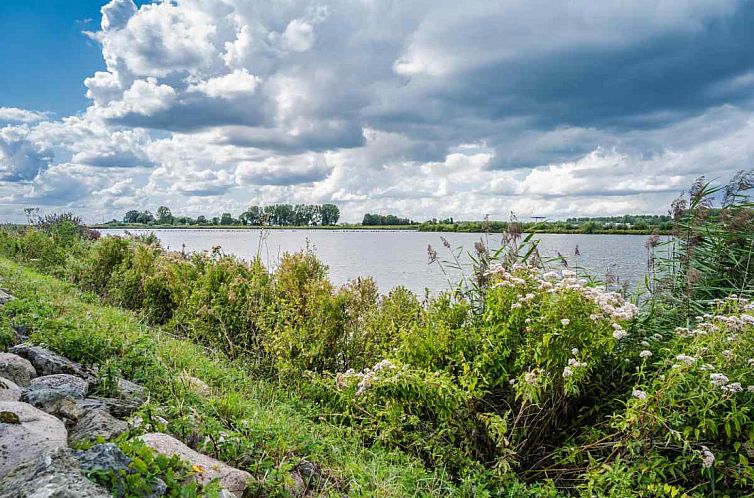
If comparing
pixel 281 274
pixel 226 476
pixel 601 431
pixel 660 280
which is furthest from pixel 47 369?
pixel 660 280

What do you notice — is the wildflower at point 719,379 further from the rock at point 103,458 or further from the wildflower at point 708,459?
the rock at point 103,458

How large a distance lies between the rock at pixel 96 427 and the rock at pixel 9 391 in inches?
18.3

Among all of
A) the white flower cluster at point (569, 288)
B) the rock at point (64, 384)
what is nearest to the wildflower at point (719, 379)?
the white flower cluster at point (569, 288)

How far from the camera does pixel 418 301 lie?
6309 mm

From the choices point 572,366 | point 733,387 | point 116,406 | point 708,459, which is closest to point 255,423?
point 116,406

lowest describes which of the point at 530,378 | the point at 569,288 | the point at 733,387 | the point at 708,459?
the point at 708,459

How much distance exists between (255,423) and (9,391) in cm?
153

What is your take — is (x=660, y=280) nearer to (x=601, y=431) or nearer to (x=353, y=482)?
(x=601, y=431)

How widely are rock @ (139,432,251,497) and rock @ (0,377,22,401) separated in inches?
36.2

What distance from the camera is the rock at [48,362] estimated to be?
375 cm

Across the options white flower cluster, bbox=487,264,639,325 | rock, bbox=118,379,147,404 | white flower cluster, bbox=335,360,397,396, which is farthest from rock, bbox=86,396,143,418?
white flower cluster, bbox=487,264,639,325

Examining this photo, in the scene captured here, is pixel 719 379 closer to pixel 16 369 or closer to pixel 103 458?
pixel 103 458

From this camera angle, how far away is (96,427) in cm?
283

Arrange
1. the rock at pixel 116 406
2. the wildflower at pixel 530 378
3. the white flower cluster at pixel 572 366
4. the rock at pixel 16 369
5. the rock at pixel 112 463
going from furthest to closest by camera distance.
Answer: the wildflower at pixel 530 378, the white flower cluster at pixel 572 366, the rock at pixel 16 369, the rock at pixel 116 406, the rock at pixel 112 463
